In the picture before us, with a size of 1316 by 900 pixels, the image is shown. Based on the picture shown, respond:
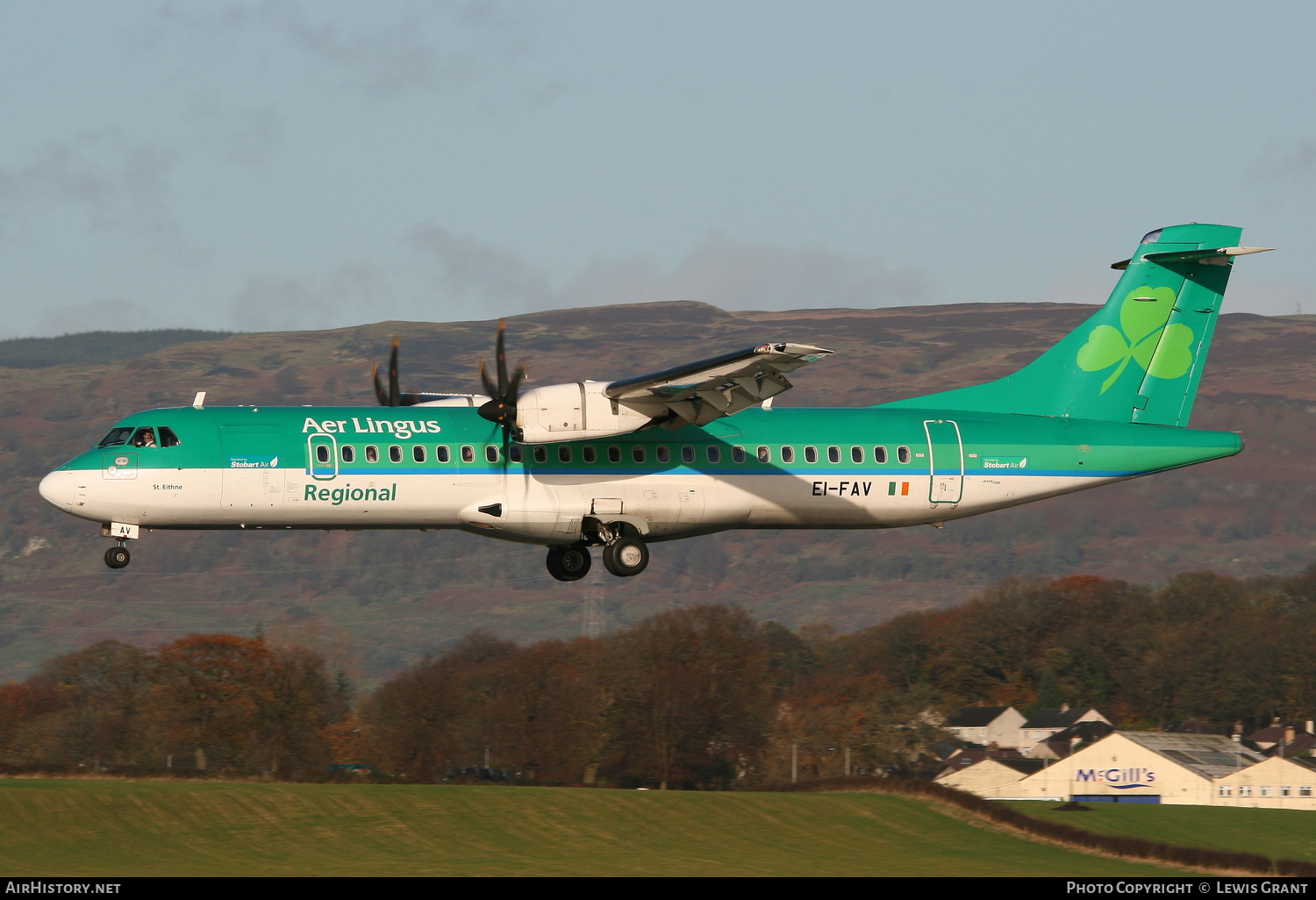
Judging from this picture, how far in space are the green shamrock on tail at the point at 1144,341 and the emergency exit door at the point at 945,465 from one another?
4310 millimetres

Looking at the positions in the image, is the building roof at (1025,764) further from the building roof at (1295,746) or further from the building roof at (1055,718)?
the building roof at (1055,718)

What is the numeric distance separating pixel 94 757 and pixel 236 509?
56906 millimetres

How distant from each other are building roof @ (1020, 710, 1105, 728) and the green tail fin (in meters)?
70.0

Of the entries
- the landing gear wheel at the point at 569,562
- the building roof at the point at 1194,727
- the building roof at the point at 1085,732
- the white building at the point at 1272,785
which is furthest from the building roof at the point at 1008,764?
the landing gear wheel at the point at 569,562

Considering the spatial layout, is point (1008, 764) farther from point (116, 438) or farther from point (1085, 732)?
point (116, 438)

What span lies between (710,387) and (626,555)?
4.04m

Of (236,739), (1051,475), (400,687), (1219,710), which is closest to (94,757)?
(236,739)

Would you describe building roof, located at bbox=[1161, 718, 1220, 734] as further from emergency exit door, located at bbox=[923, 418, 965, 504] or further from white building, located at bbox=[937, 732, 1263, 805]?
emergency exit door, located at bbox=[923, 418, 965, 504]

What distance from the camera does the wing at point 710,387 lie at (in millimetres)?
28156

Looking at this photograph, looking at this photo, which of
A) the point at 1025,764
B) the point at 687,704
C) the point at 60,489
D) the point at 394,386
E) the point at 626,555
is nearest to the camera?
the point at 60,489

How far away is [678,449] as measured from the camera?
105 ft

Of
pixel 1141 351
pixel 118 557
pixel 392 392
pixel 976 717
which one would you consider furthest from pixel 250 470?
pixel 976 717

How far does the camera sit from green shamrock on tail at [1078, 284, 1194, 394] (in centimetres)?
3566

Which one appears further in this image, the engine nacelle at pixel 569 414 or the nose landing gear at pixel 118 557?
the engine nacelle at pixel 569 414
